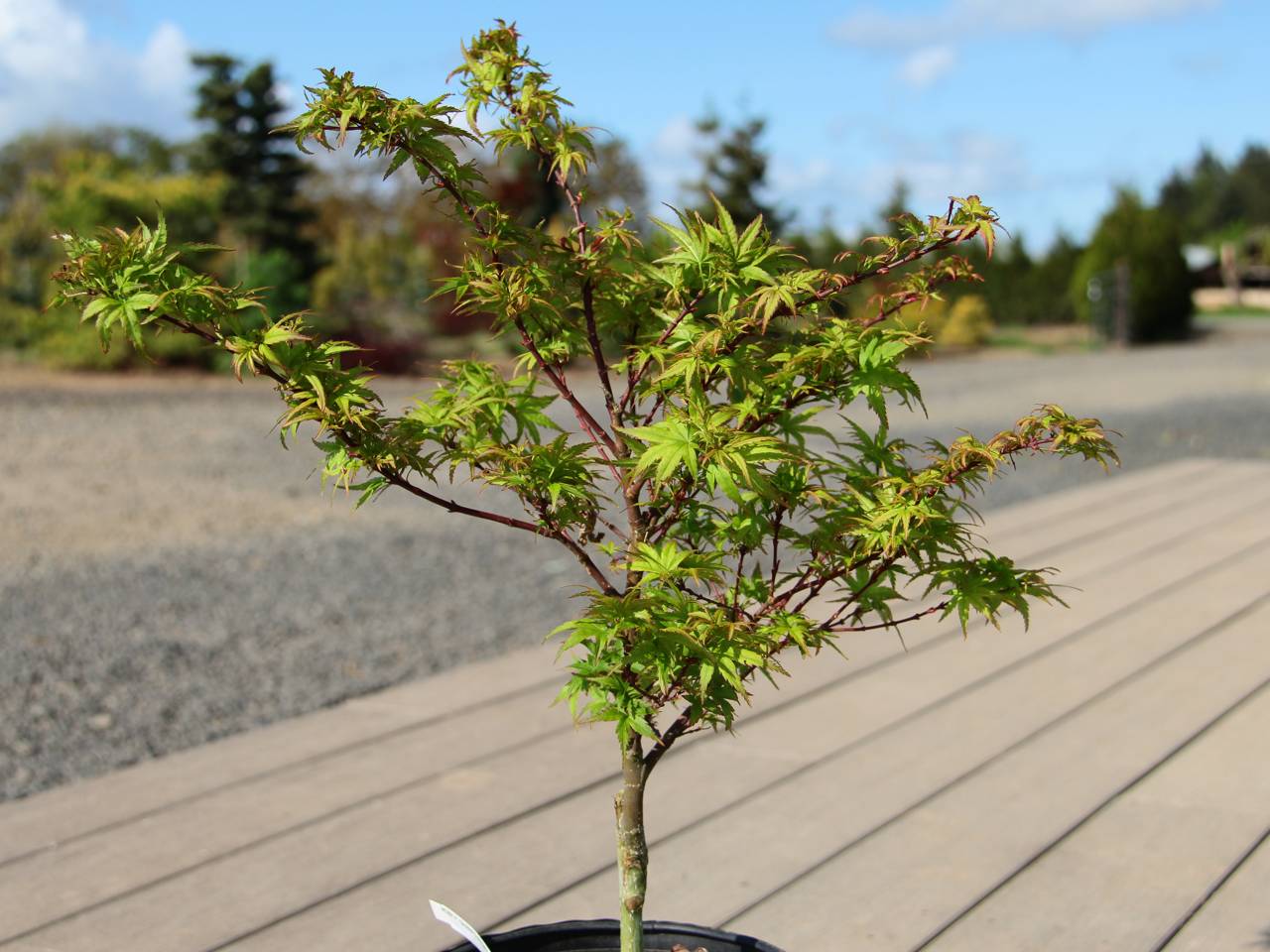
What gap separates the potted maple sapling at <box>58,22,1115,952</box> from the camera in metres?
1.24

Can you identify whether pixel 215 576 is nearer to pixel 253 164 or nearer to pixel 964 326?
pixel 253 164

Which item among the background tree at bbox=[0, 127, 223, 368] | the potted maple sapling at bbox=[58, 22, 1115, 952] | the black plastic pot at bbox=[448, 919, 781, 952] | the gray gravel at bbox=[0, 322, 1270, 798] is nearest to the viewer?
the potted maple sapling at bbox=[58, 22, 1115, 952]

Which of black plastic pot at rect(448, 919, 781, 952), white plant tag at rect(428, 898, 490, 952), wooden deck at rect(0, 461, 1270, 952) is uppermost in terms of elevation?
white plant tag at rect(428, 898, 490, 952)

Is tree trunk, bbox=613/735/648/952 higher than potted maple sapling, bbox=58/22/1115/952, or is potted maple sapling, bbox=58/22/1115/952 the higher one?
potted maple sapling, bbox=58/22/1115/952

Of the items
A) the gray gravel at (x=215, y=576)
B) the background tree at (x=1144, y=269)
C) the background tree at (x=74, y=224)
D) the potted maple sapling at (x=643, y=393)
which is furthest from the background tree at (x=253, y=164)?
the potted maple sapling at (x=643, y=393)

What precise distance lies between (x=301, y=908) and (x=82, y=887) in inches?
14.3

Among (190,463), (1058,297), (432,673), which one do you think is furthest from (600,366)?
(1058,297)

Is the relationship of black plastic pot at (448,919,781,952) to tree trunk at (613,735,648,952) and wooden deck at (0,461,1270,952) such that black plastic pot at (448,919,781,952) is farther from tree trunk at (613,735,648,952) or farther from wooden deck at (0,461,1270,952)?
wooden deck at (0,461,1270,952)

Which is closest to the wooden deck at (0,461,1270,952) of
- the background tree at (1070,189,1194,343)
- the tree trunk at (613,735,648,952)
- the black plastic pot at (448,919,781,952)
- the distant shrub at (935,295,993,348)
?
the black plastic pot at (448,919,781,952)

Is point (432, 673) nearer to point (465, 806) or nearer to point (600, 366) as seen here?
point (465, 806)

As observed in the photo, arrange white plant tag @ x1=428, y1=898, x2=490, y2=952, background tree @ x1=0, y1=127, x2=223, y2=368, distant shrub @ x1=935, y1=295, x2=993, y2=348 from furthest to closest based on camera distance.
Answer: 1. distant shrub @ x1=935, y1=295, x2=993, y2=348
2. background tree @ x1=0, y1=127, x2=223, y2=368
3. white plant tag @ x1=428, y1=898, x2=490, y2=952

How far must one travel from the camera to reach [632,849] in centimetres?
146

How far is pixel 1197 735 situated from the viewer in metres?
2.69

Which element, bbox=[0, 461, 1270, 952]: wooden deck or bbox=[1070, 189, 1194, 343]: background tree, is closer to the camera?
bbox=[0, 461, 1270, 952]: wooden deck
